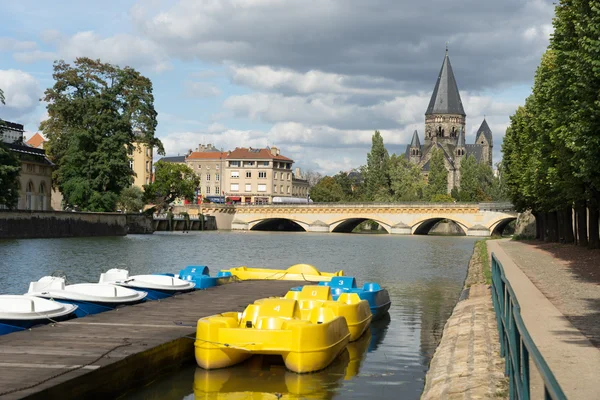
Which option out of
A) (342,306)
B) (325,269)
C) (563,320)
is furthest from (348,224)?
(563,320)

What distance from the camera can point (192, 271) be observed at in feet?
86.0

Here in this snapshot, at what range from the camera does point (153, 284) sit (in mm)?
21828

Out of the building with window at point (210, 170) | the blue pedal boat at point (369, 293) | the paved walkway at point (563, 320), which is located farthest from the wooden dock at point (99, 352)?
the building with window at point (210, 170)

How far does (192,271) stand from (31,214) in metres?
44.7

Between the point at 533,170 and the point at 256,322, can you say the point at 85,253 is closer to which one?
the point at 533,170

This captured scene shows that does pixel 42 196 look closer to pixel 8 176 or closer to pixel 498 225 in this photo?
pixel 8 176

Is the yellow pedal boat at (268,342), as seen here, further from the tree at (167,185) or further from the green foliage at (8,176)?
the tree at (167,185)

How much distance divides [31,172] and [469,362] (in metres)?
76.7

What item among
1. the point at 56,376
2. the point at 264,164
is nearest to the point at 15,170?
A: the point at 56,376

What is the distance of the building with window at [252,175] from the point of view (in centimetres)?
18325

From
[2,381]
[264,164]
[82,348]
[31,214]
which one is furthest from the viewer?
[264,164]

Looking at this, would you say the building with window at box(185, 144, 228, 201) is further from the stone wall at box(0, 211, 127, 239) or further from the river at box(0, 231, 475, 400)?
the river at box(0, 231, 475, 400)

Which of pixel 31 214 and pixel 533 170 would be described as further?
pixel 31 214

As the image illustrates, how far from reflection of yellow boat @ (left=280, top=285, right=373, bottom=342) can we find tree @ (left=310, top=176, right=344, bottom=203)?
131181 mm
